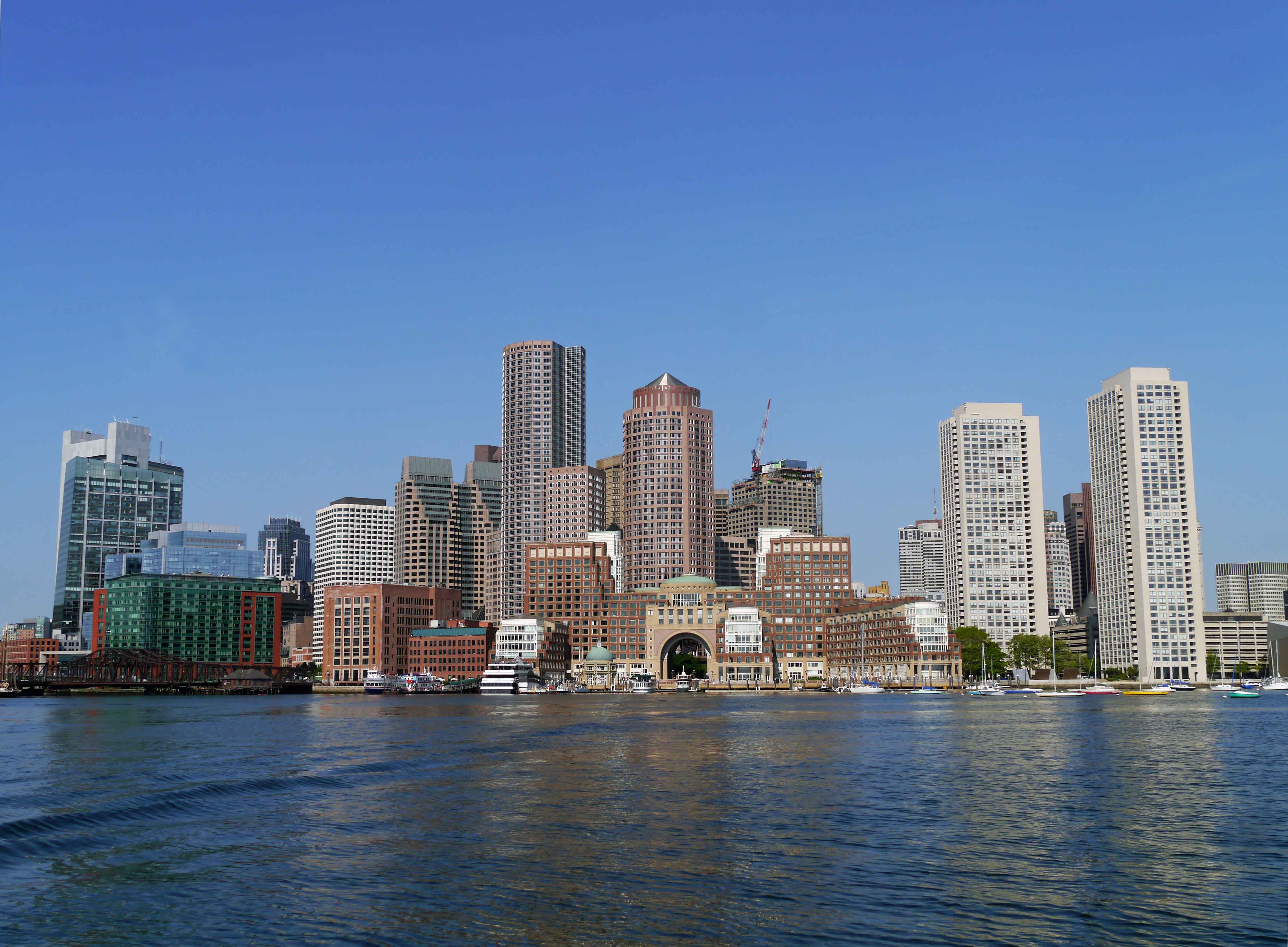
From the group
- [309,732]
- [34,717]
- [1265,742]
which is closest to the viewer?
[1265,742]

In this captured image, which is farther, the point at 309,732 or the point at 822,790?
the point at 309,732

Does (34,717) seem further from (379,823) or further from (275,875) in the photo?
(275,875)

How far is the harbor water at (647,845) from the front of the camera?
36.5 m

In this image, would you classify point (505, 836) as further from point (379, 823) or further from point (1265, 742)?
point (1265, 742)

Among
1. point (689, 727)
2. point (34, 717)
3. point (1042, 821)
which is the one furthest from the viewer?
point (34, 717)

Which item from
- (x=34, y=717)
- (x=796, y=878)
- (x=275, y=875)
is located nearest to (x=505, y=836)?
(x=275, y=875)

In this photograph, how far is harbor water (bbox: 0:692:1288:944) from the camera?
36531 mm

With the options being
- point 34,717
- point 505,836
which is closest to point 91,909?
point 505,836

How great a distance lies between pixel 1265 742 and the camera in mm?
105375

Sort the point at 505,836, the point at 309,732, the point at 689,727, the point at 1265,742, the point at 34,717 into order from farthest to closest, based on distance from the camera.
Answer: the point at 34,717 < the point at 689,727 < the point at 309,732 < the point at 1265,742 < the point at 505,836

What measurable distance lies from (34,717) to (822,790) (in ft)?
467

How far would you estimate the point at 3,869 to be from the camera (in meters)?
45.0

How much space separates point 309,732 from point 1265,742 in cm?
9545

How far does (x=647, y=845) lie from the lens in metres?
50.0
